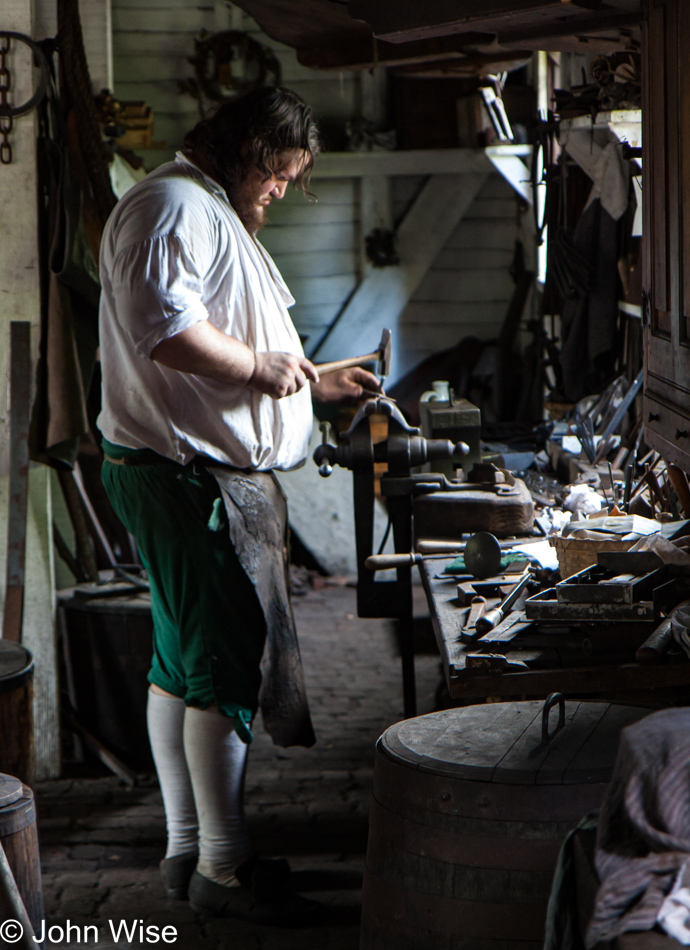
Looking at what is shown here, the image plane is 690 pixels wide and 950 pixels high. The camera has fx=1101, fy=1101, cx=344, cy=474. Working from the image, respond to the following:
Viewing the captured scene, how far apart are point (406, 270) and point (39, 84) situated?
3528 millimetres

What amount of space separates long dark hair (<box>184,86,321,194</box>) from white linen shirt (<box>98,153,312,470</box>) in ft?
0.27

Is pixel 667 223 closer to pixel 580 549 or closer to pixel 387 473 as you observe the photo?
pixel 580 549

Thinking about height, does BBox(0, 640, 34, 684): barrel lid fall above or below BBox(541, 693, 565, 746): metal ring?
below

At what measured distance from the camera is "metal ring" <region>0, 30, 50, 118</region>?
3.79 meters

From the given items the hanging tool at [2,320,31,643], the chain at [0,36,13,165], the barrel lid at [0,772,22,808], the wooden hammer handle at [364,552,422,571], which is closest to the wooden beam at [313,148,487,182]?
the chain at [0,36,13,165]

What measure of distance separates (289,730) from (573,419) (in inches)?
89.1

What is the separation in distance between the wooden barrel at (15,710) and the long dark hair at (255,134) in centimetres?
153

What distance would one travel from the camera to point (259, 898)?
3.06 m

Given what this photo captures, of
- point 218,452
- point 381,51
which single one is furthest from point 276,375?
point 381,51

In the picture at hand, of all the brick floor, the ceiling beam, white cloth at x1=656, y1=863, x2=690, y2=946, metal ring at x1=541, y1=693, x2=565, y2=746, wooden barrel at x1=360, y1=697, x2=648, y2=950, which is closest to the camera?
white cloth at x1=656, y1=863, x2=690, y2=946

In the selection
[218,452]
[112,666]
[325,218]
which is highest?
[325,218]

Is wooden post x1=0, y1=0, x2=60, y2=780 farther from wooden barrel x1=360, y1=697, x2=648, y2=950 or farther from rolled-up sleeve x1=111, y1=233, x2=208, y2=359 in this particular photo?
wooden barrel x1=360, y1=697, x2=648, y2=950

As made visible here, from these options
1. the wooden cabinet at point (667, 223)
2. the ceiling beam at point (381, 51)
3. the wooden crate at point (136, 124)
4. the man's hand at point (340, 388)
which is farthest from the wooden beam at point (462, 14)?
the wooden crate at point (136, 124)

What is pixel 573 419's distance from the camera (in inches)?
189
